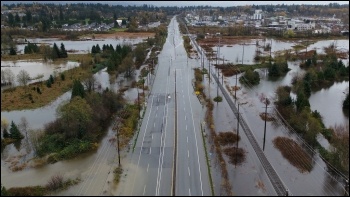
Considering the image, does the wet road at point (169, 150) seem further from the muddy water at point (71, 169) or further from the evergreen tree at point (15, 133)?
the evergreen tree at point (15, 133)

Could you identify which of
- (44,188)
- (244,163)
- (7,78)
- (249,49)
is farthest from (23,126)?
(249,49)

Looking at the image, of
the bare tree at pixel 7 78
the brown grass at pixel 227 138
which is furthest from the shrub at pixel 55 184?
the bare tree at pixel 7 78

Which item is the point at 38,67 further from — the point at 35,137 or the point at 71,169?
the point at 71,169

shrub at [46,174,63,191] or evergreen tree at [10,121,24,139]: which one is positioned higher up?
evergreen tree at [10,121,24,139]

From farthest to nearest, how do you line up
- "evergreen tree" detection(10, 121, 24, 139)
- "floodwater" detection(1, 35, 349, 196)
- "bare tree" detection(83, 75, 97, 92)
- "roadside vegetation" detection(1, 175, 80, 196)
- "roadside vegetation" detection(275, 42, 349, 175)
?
"bare tree" detection(83, 75, 97, 92) → "evergreen tree" detection(10, 121, 24, 139) → "roadside vegetation" detection(275, 42, 349, 175) → "floodwater" detection(1, 35, 349, 196) → "roadside vegetation" detection(1, 175, 80, 196)

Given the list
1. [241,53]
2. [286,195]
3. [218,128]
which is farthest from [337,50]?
[286,195]

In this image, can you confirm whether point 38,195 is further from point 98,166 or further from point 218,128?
point 218,128

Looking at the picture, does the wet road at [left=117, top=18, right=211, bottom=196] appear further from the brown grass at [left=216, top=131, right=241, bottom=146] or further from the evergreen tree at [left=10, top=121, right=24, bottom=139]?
the evergreen tree at [left=10, top=121, right=24, bottom=139]

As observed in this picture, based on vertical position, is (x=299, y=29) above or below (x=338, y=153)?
above

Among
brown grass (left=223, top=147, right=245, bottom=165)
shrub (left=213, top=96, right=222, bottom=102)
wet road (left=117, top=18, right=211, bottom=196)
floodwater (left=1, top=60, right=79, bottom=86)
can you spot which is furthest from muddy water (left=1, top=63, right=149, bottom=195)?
floodwater (left=1, top=60, right=79, bottom=86)
